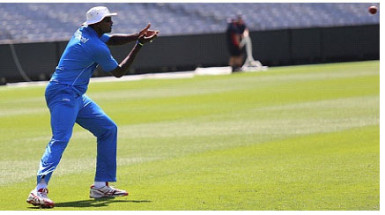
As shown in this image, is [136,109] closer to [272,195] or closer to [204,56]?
[272,195]

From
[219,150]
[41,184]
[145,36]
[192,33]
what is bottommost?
[192,33]

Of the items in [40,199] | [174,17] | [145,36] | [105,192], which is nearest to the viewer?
[40,199]

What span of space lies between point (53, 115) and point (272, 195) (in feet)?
7.92

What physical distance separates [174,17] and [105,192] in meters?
38.6

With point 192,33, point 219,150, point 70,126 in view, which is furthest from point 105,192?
point 192,33

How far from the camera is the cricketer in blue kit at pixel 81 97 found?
10820mm

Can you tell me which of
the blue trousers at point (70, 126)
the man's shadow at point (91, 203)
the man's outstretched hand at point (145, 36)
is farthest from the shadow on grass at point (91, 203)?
the man's outstretched hand at point (145, 36)

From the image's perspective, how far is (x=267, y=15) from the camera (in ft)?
175

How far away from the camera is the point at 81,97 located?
11203 millimetres

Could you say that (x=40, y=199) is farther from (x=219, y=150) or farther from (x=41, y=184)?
(x=219, y=150)

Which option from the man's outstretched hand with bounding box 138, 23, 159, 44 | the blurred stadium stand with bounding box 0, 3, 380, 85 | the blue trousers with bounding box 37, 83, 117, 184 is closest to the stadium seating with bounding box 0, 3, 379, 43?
the blurred stadium stand with bounding box 0, 3, 380, 85

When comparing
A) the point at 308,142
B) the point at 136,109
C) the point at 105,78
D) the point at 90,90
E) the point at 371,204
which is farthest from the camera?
the point at 105,78

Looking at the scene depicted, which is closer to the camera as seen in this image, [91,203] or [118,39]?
[91,203]

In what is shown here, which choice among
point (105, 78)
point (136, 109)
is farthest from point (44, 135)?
point (105, 78)
